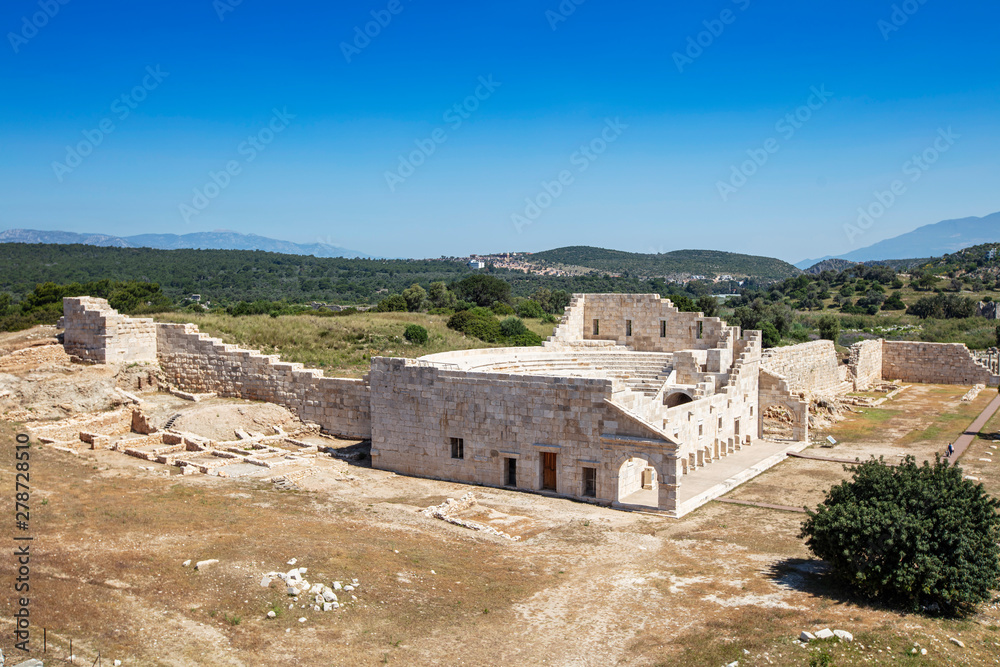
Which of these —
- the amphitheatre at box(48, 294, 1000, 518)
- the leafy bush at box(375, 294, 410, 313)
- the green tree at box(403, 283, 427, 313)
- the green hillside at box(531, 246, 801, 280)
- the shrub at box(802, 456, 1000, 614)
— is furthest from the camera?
the green hillside at box(531, 246, 801, 280)

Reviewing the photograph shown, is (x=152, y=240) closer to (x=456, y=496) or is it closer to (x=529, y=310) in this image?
(x=529, y=310)

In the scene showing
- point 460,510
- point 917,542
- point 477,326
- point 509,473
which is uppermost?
point 477,326

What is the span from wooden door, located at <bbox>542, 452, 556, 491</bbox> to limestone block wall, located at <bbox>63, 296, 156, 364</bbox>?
55.8 feet

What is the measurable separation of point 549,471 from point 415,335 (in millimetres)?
22073

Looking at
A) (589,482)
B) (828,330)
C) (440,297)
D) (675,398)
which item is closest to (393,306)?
(440,297)

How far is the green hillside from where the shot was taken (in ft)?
517

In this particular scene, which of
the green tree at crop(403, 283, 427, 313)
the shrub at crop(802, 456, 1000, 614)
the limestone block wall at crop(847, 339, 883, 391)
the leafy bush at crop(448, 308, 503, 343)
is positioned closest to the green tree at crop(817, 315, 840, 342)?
the limestone block wall at crop(847, 339, 883, 391)

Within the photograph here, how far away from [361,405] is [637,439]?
10.4m

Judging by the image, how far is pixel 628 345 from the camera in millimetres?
34000

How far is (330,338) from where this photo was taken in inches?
1549

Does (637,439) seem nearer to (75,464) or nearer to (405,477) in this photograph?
(405,477)

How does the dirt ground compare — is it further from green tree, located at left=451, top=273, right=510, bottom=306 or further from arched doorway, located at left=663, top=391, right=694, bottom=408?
green tree, located at left=451, top=273, right=510, bottom=306

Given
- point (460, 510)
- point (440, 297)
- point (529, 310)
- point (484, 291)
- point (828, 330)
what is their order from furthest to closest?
point (484, 291)
point (440, 297)
point (529, 310)
point (828, 330)
point (460, 510)

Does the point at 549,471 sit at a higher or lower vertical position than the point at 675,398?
lower
